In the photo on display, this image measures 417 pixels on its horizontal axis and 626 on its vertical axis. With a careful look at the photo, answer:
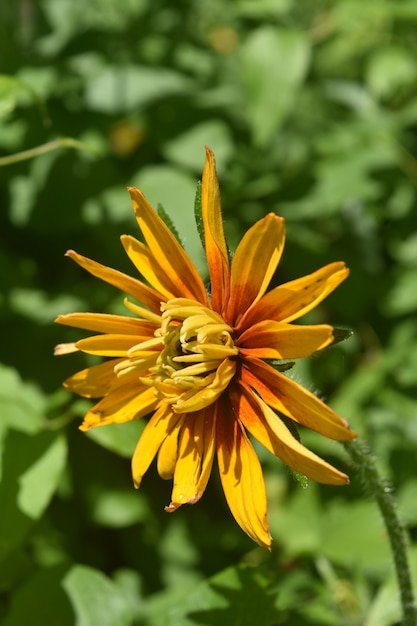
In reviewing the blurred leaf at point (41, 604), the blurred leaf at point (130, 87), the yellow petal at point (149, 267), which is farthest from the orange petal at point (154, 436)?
the blurred leaf at point (130, 87)

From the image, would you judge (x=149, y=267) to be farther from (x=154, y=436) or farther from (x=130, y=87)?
(x=130, y=87)

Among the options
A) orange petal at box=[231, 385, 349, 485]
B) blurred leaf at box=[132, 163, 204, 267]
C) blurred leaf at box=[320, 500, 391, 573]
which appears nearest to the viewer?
orange petal at box=[231, 385, 349, 485]

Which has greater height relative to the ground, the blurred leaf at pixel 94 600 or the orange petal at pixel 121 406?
the orange petal at pixel 121 406

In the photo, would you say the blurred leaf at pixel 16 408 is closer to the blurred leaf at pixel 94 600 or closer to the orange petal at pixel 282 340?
the blurred leaf at pixel 94 600

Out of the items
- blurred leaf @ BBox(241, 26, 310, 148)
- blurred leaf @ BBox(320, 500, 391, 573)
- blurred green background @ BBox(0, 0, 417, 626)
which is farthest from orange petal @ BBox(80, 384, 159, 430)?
blurred leaf @ BBox(241, 26, 310, 148)

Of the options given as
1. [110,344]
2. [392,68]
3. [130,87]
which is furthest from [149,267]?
[392,68]

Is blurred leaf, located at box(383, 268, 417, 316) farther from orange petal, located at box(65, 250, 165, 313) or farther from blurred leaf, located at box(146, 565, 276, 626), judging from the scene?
orange petal, located at box(65, 250, 165, 313)
